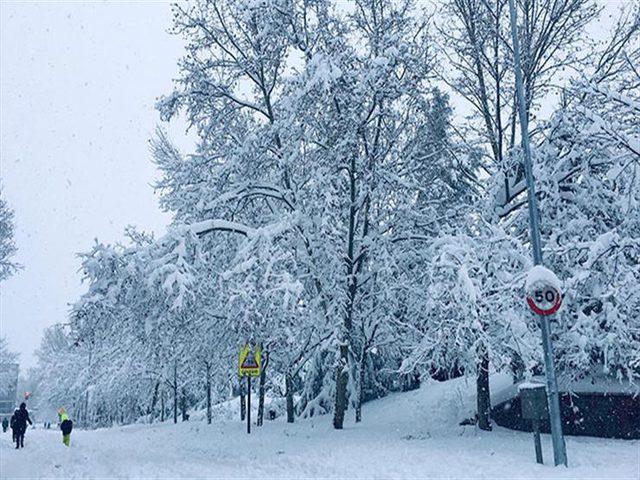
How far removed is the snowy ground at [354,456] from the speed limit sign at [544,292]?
237 cm

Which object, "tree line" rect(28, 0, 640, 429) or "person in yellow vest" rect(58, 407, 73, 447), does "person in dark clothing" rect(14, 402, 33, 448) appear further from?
"tree line" rect(28, 0, 640, 429)

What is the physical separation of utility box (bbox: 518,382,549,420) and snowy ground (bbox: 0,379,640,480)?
29.8 inches

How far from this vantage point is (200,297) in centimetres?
1318

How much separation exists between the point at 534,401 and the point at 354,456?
3423 mm

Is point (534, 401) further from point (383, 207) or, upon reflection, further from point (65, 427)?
point (65, 427)

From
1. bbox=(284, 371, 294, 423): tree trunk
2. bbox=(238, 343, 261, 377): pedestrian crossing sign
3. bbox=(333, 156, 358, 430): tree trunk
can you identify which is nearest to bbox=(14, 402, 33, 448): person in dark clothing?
bbox=(238, 343, 261, 377): pedestrian crossing sign

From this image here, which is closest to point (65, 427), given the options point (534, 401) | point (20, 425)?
point (20, 425)

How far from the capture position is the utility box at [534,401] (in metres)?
9.18

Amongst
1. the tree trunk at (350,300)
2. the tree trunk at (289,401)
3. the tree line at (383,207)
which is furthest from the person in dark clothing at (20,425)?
the tree trunk at (350,300)

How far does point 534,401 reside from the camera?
9.28 meters

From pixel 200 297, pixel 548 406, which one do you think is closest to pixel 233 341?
pixel 200 297

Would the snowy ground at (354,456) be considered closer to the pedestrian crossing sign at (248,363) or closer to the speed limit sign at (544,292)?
the pedestrian crossing sign at (248,363)

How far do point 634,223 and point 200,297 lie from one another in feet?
30.2

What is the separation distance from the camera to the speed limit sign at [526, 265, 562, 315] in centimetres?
877
